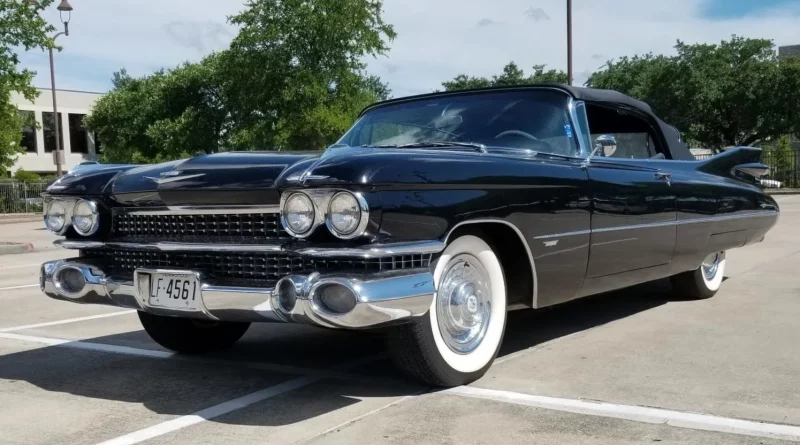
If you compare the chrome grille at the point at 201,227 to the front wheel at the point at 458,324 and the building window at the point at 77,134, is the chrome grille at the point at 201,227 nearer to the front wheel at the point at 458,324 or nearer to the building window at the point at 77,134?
the front wheel at the point at 458,324

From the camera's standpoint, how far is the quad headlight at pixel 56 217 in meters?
4.46

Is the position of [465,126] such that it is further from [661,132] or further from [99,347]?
[99,347]

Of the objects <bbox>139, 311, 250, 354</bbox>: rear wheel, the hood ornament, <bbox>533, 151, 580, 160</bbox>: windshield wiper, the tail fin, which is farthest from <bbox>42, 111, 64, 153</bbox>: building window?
<bbox>533, 151, 580, 160</bbox>: windshield wiper

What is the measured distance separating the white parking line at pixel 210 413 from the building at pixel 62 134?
45206 mm

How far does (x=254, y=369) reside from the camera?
4562mm

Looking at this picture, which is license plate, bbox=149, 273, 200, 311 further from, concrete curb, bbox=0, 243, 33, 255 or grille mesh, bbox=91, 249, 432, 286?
concrete curb, bbox=0, 243, 33, 255

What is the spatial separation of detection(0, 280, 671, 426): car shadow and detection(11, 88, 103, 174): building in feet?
144

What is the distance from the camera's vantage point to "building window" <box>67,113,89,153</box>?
51406 mm

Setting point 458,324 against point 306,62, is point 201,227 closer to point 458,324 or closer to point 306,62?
point 458,324

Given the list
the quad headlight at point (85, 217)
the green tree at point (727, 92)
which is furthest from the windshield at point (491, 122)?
the green tree at point (727, 92)

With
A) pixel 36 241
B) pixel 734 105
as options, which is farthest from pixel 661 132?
pixel 734 105

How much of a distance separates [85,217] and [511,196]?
2.21 m

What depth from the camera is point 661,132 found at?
6.00 meters

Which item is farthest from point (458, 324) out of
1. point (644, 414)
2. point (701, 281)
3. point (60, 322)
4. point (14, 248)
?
point (14, 248)
